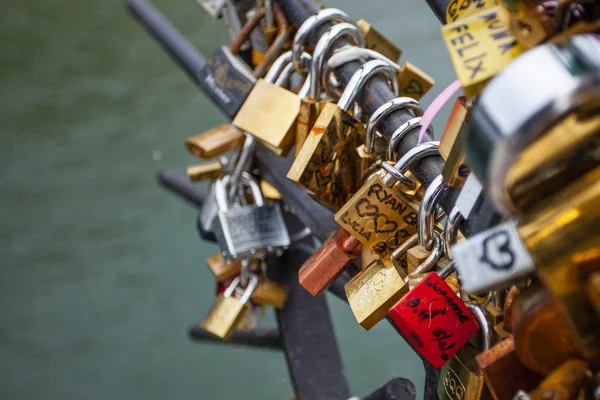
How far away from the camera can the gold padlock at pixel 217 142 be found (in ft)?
3.52

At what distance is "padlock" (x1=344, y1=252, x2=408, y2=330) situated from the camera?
0.61m

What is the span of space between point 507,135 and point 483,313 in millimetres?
227

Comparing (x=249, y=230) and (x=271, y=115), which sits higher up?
(x=271, y=115)

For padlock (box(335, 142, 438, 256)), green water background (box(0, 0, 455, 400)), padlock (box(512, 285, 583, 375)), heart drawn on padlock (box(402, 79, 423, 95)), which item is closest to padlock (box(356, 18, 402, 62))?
heart drawn on padlock (box(402, 79, 423, 95))

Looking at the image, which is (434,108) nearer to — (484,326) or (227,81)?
(484,326)

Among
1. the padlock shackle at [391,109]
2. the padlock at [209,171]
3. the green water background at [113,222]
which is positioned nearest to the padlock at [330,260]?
the padlock shackle at [391,109]

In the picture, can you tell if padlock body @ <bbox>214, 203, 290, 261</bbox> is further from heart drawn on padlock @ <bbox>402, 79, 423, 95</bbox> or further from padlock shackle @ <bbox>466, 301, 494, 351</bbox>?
padlock shackle @ <bbox>466, 301, 494, 351</bbox>

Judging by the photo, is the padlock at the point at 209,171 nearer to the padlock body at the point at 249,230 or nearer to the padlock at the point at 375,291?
the padlock body at the point at 249,230

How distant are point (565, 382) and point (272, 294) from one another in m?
0.69

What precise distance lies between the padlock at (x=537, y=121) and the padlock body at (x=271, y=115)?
0.42m

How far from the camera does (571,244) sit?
36 cm

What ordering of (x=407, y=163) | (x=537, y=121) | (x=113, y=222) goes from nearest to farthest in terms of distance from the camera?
(x=537, y=121)
(x=407, y=163)
(x=113, y=222)

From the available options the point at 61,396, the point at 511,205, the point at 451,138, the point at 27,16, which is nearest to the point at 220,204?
the point at 451,138

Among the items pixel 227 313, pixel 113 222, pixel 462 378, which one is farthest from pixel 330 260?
Answer: pixel 113 222
